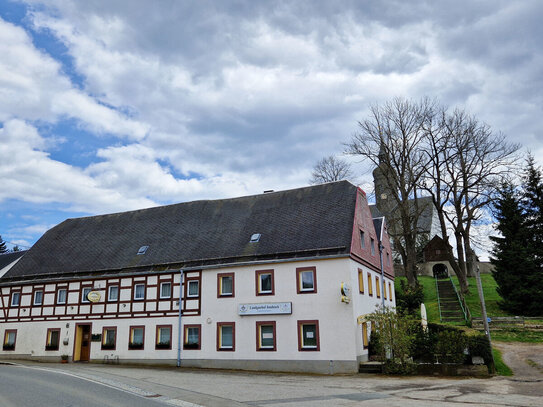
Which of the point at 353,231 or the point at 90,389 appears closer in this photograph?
the point at 90,389

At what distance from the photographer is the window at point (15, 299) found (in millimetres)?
29766

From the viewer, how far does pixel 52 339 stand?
28.1 m

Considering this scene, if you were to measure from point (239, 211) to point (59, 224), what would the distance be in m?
16.5

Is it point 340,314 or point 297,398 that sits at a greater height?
point 340,314

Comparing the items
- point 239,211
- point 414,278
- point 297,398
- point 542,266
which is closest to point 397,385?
point 297,398

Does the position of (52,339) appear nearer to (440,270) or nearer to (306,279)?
(306,279)

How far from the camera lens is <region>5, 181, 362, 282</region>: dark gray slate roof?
24500mm

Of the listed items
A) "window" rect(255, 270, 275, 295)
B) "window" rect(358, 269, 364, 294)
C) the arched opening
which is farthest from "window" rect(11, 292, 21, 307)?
the arched opening

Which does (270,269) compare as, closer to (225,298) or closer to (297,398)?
(225,298)

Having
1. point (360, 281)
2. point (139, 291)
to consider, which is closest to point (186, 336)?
point (139, 291)

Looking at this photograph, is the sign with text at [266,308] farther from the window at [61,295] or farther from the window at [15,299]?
the window at [15,299]

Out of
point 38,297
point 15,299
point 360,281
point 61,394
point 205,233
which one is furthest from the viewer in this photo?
point 15,299

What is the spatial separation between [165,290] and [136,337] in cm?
312

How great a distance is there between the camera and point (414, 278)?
3897cm
